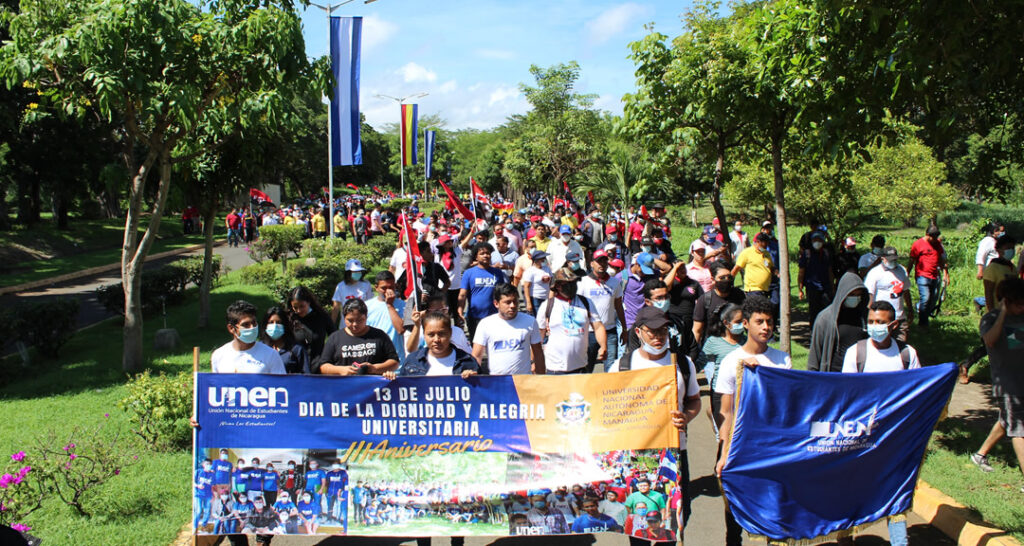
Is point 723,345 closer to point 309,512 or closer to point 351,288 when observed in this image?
point 309,512

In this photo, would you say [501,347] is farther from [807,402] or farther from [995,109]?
[995,109]

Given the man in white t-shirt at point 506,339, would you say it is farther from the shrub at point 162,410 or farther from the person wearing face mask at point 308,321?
the shrub at point 162,410

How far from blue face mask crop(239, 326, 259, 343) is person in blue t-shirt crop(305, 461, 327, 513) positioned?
40.4 inches

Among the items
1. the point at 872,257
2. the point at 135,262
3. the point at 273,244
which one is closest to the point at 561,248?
the point at 872,257

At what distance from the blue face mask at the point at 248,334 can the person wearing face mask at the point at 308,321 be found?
1.46 metres

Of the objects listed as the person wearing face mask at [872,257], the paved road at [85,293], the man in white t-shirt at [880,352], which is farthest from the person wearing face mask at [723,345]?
the paved road at [85,293]

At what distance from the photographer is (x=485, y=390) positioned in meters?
4.85

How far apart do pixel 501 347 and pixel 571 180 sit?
3261 centimetres

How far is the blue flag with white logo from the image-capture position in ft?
15.1

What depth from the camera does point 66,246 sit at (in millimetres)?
28500

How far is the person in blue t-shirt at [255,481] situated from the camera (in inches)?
187

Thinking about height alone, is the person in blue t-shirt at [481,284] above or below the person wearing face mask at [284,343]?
above

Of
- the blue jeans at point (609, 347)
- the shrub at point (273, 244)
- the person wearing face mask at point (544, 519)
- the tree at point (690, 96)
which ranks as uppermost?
the tree at point (690, 96)

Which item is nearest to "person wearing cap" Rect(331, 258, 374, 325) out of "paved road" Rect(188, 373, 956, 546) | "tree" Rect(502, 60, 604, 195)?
"paved road" Rect(188, 373, 956, 546)
